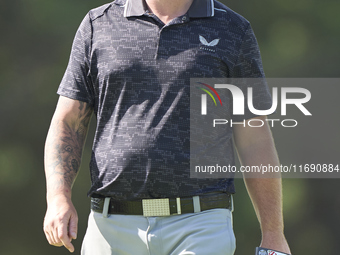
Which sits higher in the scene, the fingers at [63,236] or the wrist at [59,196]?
the wrist at [59,196]

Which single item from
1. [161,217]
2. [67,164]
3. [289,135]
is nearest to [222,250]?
[161,217]

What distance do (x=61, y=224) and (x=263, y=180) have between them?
0.82 metres

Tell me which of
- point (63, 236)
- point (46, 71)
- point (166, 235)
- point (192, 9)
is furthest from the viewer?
point (46, 71)

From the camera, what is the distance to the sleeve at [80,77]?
7.59ft

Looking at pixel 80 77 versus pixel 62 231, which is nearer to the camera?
pixel 62 231

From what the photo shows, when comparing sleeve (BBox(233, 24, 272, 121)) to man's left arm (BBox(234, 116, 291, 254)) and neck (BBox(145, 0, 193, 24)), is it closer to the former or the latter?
man's left arm (BBox(234, 116, 291, 254))

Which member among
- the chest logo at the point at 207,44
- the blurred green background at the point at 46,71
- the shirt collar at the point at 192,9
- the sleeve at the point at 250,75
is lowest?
the blurred green background at the point at 46,71

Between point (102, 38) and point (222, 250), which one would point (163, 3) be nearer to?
point (102, 38)

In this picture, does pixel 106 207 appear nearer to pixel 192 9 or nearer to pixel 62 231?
pixel 62 231

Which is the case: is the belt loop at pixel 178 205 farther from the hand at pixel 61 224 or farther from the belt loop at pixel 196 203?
the hand at pixel 61 224

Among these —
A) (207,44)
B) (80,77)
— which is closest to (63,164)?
(80,77)

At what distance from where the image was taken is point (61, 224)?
6.66ft

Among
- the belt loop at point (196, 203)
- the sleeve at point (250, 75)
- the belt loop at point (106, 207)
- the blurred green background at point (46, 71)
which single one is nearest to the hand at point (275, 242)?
the belt loop at point (196, 203)

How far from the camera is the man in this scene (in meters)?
2.15
